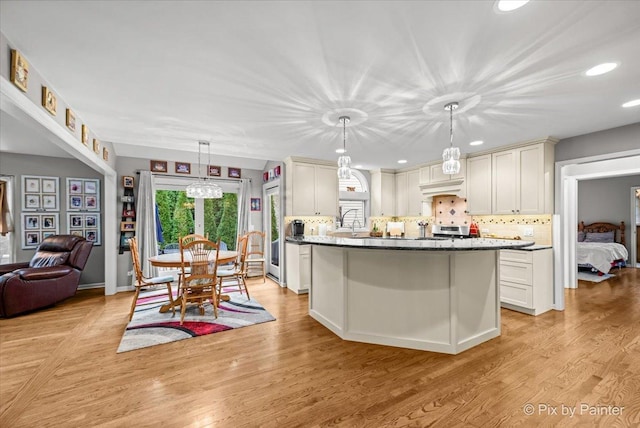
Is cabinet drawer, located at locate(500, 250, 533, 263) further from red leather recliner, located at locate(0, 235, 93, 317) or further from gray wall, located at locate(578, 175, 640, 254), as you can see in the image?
red leather recliner, located at locate(0, 235, 93, 317)

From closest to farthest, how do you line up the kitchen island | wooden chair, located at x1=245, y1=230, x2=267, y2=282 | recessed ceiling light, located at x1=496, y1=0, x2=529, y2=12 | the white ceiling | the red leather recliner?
recessed ceiling light, located at x1=496, y1=0, x2=529, y2=12
the white ceiling
the kitchen island
the red leather recliner
wooden chair, located at x1=245, y1=230, x2=267, y2=282

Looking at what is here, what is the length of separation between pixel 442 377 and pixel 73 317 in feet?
14.6

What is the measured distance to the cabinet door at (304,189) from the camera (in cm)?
505

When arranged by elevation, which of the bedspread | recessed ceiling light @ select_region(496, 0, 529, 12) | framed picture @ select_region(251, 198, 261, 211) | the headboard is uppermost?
recessed ceiling light @ select_region(496, 0, 529, 12)

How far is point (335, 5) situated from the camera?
1468 mm

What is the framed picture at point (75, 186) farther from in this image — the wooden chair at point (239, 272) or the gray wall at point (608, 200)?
the gray wall at point (608, 200)

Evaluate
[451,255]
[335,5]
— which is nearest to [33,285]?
[335,5]

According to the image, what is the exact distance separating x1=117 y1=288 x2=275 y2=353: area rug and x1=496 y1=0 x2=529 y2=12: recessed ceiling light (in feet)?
11.6

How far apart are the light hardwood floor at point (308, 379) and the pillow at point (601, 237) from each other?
485 centimetres

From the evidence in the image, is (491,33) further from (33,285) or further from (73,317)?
(33,285)

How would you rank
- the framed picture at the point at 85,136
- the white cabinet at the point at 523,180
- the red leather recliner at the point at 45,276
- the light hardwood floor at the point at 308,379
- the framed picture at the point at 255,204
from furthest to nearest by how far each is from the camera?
the framed picture at the point at 255,204 < the white cabinet at the point at 523,180 < the red leather recliner at the point at 45,276 < the framed picture at the point at 85,136 < the light hardwood floor at the point at 308,379

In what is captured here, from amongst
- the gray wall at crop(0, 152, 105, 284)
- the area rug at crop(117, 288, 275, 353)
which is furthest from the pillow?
the gray wall at crop(0, 152, 105, 284)

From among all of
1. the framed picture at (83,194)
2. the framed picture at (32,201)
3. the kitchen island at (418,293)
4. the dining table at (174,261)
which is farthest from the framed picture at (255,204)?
the framed picture at (32,201)

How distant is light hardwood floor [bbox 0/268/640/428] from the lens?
1.76m
